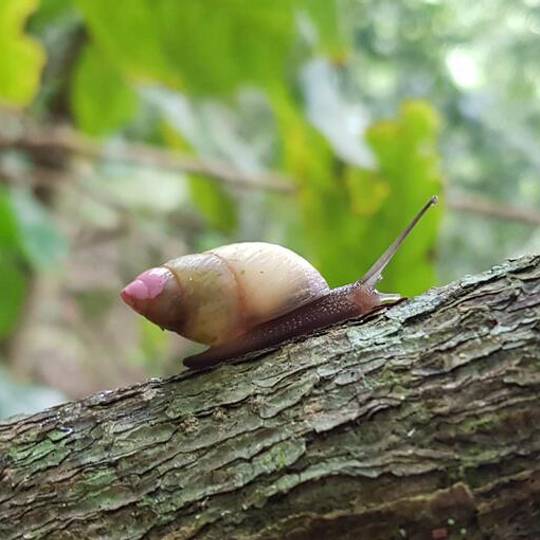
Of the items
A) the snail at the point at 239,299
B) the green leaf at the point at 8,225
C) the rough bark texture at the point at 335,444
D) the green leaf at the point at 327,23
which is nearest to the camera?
the rough bark texture at the point at 335,444

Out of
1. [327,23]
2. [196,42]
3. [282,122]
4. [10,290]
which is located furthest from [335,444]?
[10,290]

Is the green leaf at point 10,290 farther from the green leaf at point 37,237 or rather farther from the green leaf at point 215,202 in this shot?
the green leaf at point 215,202

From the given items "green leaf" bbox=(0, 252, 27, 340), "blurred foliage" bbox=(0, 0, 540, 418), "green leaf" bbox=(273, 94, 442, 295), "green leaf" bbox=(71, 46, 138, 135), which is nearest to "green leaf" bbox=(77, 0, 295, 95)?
"blurred foliage" bbox=(0, 0, 540, 418)

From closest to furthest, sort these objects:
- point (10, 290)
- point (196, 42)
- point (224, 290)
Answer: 1. point (224, 290)
2. point (196, 42)
3. point (10, 290)

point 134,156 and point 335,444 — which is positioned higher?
point 134,156

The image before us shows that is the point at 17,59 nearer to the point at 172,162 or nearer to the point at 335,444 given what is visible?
the point at 172,162

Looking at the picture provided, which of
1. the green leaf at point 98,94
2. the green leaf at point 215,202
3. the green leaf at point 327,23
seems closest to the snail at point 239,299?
the green leaf at point 327,23
